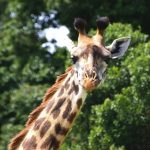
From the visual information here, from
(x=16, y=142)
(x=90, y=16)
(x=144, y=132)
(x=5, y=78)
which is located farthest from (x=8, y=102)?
(x=16, y=142)

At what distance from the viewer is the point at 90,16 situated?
17750 mm

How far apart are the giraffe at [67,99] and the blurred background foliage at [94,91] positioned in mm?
3642

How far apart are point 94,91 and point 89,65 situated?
5.04 metres

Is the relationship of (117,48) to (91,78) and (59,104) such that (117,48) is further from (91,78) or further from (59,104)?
(59,104)

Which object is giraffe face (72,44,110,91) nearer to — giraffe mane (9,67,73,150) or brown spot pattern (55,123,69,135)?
giraffe mane (9,67,73,150)

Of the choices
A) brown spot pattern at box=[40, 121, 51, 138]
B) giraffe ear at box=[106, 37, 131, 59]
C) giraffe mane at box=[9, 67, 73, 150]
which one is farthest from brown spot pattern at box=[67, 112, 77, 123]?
giraffe ear at box=[106, 37, 131, 59]

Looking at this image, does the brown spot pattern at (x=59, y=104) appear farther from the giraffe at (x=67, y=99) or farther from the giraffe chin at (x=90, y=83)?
the giraffe chin at (x=90, y=83)

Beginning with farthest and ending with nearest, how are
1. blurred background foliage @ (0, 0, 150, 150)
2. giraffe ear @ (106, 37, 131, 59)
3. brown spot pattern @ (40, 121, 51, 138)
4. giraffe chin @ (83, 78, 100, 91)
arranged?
blurred background foliage @ (0, 0, 150, 150) < giraffe ear @ (106, 37, 131, 59) < brown spot pattern @ (40, 121, 51, 138) < giraffe chin @ (83, 78, 100, 91)

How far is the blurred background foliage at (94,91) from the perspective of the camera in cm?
1234

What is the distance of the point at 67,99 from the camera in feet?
28.0

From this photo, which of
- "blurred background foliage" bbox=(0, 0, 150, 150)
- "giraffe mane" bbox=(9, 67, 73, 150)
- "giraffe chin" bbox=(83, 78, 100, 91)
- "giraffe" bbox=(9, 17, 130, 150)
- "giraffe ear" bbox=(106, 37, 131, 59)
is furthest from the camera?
"blurred background foliage" bbox=(0, 0, 150, 150)

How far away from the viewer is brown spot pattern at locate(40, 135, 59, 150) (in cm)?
848

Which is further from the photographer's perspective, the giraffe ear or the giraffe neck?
the giraffe ear

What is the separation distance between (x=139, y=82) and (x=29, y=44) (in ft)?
25.2
